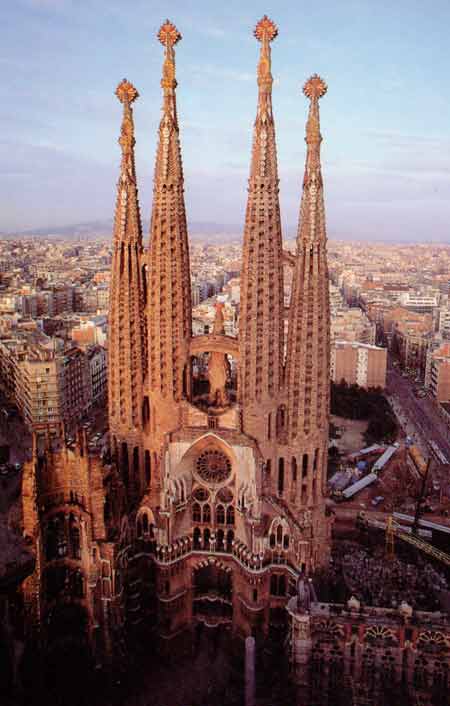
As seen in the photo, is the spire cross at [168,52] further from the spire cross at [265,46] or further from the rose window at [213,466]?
the rose window at [213,466]

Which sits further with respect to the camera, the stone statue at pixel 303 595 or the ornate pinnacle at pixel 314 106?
the ornate pinnacle at pixel 314 106

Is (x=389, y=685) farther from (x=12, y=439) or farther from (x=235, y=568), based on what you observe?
(x=12, y=439)

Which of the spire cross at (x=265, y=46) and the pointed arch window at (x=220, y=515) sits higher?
the spire cross at (x=265, y=46)

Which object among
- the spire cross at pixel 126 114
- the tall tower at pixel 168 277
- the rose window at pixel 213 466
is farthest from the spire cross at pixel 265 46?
the rose window at pixel 213 466

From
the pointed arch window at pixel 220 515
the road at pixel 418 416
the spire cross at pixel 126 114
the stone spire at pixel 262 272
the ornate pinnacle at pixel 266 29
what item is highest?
the ornate pinnacle at pixel 266 29

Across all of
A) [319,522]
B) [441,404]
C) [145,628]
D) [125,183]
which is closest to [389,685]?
[319,522]

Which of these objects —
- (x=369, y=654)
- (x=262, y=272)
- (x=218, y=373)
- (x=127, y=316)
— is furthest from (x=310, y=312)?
(x=369, y=654)

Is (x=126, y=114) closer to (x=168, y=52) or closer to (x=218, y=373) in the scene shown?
(x=168, y=52)

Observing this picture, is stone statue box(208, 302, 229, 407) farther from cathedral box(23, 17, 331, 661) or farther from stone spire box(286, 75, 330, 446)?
stone spire box(286, 75, 330, 446)

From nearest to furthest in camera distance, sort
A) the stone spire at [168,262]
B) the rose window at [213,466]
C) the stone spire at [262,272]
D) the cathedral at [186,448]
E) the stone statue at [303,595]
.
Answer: the stone statue at [303,595] < the cathedral at [186,448] < the stone spire at [262,272] < the stone spire at [168,262] < the rose window at [213,466]
